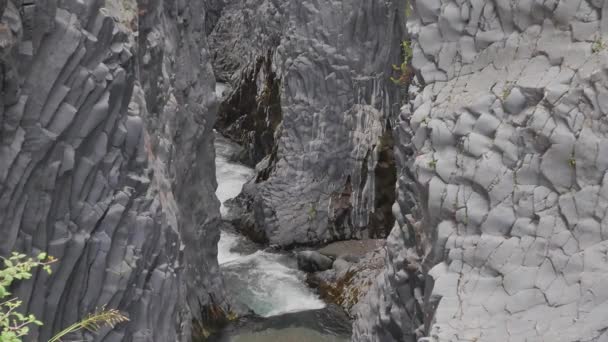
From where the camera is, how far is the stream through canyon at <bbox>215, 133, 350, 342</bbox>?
561 inches

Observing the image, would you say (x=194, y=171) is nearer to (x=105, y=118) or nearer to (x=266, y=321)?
(x=266, y=321)

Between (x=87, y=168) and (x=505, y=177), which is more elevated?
(x=505, y=177)

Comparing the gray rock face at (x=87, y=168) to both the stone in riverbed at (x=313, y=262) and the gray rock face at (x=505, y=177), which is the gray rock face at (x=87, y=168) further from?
the stone in riverbed at (x=313, y=262)

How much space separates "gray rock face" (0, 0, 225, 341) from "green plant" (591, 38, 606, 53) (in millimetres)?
5841

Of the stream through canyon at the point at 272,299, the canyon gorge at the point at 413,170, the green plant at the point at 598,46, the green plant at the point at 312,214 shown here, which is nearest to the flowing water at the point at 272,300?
the stream through canyon at the point at 272,299

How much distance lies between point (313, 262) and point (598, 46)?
10594 millimetres

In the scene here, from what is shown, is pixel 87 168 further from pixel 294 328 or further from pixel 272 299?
pixel 272 299

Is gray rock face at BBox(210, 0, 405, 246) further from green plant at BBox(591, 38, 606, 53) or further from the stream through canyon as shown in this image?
green plant at BBox(591, 38, 606, 53)

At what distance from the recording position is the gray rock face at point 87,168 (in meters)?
7.11

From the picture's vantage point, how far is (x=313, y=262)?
16.9m

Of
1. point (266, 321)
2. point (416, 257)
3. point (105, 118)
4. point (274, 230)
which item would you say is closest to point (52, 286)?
point (105, 118)

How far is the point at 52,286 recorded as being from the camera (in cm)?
758

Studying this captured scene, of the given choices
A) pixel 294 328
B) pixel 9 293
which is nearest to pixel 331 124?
pixel 294 328

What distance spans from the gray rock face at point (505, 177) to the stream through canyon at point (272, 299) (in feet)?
16.7
